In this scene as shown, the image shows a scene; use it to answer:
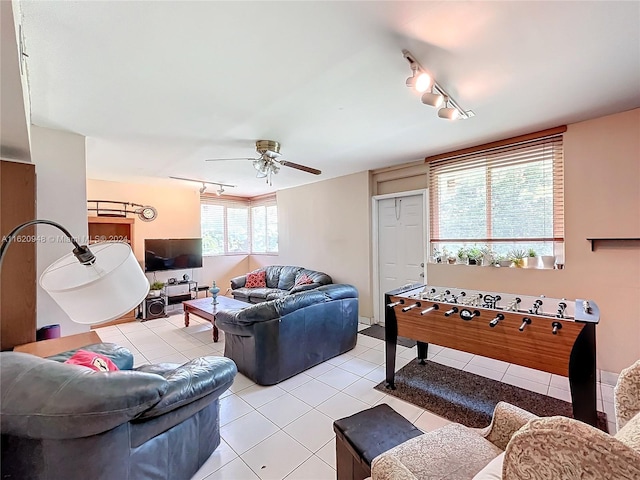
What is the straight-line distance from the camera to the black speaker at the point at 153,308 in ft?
17.1

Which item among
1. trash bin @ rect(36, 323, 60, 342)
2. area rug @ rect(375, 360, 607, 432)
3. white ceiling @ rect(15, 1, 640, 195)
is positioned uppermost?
white ceiling @ rect(15, 1, 640, 195)

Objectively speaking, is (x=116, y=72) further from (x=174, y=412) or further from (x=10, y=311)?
(x=174, y=412)

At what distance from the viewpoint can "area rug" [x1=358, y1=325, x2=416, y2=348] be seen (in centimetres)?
390

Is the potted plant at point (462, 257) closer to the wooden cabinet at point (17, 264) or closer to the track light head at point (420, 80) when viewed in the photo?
the track light head at point (420, 80)

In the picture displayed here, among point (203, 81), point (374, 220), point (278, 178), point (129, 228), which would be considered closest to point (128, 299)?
point (203, 81)

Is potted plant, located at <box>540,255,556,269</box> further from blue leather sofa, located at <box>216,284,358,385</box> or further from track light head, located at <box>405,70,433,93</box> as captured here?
track light head, located at <box>405,70,433,93</box>

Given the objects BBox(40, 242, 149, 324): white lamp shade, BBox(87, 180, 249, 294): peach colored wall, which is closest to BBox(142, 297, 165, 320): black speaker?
BBox(87, 180, 249, 294): peach colored wall

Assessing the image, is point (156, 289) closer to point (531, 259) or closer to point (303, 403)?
point (303, 403)

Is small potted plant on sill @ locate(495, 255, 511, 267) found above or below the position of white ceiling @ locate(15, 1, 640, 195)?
below

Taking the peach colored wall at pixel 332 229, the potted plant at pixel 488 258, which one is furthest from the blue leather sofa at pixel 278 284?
the potted plant at pixel 488 258

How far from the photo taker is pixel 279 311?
112 inches

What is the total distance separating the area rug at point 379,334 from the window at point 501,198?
4.57 feet

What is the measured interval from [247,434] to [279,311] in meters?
1.05

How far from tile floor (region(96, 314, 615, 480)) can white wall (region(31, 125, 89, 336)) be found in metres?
1.13
